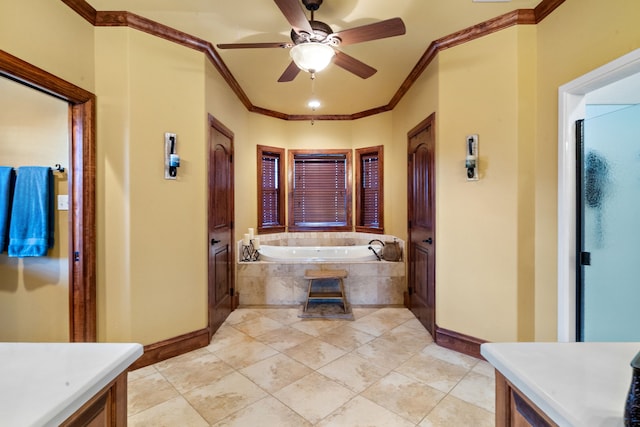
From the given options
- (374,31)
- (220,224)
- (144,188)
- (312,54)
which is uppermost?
(374,31)

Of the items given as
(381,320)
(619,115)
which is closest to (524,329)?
(381,320)

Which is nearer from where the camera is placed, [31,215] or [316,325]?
[31,215]

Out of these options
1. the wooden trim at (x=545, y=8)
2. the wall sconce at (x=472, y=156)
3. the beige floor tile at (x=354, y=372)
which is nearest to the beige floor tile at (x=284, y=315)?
the beige floor tile at (x=354, y=372)

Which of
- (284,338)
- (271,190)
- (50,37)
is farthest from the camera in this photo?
(271,190)

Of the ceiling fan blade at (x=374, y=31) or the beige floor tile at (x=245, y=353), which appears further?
the beige floor tile at (x=245, y=353)

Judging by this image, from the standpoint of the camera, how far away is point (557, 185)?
2121mm

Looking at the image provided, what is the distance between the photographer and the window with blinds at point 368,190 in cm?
459

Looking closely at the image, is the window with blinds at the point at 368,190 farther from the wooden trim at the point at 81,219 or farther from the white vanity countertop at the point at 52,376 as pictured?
the white vanity countertop at the point at 52,376

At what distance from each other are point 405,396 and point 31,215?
314cm

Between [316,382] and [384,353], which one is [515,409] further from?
[384,353]

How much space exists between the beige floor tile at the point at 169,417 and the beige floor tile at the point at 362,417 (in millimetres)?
772

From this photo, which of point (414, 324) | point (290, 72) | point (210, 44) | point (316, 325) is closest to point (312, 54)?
point (290, 72)

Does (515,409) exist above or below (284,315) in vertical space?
above

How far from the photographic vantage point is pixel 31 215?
2.32 m
